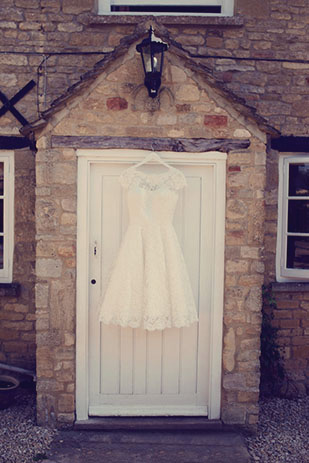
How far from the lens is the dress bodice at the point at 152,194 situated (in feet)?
14.2

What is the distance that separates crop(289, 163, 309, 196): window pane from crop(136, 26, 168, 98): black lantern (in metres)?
2.27

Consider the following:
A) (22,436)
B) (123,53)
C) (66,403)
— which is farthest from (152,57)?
(22,436)

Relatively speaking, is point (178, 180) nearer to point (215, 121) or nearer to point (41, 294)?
point (215, 121)

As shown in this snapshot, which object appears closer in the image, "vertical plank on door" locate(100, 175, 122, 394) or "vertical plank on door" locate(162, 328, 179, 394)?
"vertical plank on door" locate(100, 175, 122, 394)

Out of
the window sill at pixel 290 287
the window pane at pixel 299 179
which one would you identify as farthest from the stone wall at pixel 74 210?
the window pane at pixel 299 179

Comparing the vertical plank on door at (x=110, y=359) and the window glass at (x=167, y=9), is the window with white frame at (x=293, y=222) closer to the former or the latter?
the window glass at (x=167, y=9)

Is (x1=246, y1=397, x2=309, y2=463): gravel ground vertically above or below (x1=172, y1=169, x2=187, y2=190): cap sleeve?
below

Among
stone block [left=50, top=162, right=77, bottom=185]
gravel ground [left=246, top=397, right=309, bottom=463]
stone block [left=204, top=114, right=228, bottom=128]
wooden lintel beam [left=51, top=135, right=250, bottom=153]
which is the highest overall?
stone block [left=204, top=114, right=228, bottom=128]

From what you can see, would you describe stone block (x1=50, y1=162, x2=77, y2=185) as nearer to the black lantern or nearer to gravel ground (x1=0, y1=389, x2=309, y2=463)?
the black lantern

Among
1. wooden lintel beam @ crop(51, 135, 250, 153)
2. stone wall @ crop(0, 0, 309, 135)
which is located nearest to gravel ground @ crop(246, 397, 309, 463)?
wooden lintel beam @ crop(51, 135, 250, 153)

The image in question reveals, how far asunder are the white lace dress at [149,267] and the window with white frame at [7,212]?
1.84 m

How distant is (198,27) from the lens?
5.45 metres

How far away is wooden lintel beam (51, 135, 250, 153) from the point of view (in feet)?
14.3

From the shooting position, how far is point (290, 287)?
221 inches
